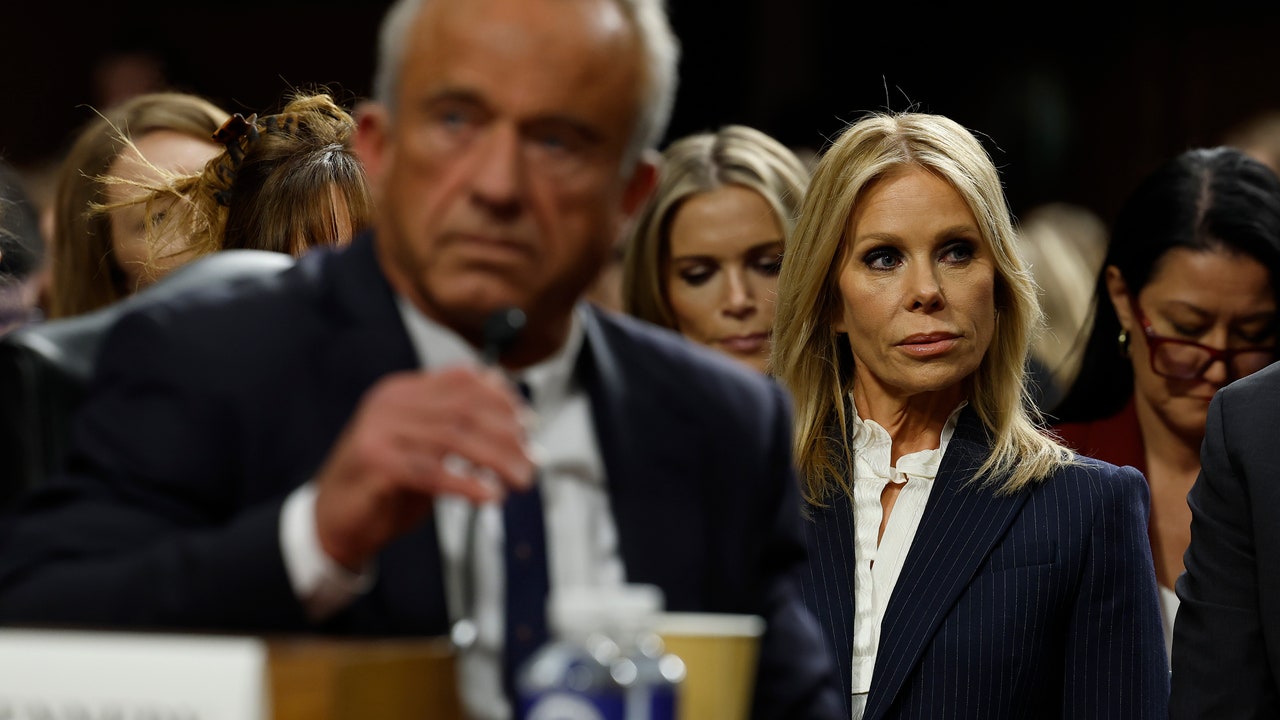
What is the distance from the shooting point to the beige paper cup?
58.0 inches

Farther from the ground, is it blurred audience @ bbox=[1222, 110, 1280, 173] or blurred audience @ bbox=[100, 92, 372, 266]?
blurred audience @ bbox=[100, 92, 372, 266]

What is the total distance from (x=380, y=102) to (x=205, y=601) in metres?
0.55

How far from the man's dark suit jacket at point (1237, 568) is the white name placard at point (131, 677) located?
1.80m

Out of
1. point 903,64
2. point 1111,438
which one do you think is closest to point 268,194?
point 1111,438

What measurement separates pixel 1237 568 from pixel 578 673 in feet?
5.31

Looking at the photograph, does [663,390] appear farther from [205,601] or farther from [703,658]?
[205,601]

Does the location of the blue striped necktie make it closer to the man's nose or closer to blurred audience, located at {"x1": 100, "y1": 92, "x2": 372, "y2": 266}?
the man's nose

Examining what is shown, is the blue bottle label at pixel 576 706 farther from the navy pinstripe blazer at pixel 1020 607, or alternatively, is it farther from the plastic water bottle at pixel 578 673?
the navy pinstripe blazer at pixel 1020 607

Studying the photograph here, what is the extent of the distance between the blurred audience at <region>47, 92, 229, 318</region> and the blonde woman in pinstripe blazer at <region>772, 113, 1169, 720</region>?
136 centimetres

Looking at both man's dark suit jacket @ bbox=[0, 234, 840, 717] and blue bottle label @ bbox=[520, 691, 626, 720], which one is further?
man's dark suit jacket @ bbox=[0, 234, 840, 717]

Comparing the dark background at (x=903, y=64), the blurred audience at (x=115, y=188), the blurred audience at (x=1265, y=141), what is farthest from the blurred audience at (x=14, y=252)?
the dark background at (x=903, y=64)

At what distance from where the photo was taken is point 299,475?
155 centimetres

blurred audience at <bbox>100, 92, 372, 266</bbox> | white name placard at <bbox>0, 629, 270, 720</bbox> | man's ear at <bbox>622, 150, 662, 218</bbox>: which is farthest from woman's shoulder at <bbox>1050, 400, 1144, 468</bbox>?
white name placard at <bbox>0, 629, 270, 720</bbox>

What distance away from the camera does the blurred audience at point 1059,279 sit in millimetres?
4938
